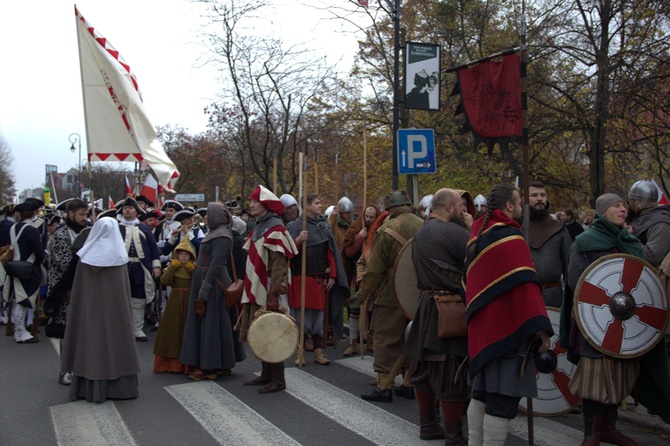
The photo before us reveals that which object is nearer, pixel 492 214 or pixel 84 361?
pixel 492 214

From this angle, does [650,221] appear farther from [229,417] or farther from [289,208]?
[289,208]

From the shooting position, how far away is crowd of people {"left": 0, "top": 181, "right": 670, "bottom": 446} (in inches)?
169

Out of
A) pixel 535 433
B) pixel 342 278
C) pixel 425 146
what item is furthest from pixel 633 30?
pixel 535 433

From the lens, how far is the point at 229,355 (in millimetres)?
7629

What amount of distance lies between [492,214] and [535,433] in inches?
89.7

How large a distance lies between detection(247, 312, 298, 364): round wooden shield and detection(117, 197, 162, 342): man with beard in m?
3.98

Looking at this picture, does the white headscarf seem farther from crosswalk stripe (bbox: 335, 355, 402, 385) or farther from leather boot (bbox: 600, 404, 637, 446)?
leather boot (bbox: 600, 404, 637, 446)

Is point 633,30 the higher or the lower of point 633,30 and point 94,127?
the higher

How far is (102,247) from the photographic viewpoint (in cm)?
681

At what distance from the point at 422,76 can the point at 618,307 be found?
6772 millimetres

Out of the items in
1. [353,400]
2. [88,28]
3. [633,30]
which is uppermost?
[633,30]

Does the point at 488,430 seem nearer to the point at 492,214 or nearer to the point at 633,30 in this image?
the point at 492,214

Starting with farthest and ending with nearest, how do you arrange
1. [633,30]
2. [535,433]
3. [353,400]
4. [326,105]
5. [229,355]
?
1. [326,105]
2. [633,30]
3. [229,355]
4. [353,400]
5. [535,433]

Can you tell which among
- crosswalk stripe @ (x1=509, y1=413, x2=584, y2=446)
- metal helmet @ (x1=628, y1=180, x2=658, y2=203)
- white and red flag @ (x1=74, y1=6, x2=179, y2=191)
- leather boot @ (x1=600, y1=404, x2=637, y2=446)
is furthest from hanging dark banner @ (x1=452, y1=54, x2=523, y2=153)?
white and red flag @ (x1=74, y1=6, x2=179, y2=191)
